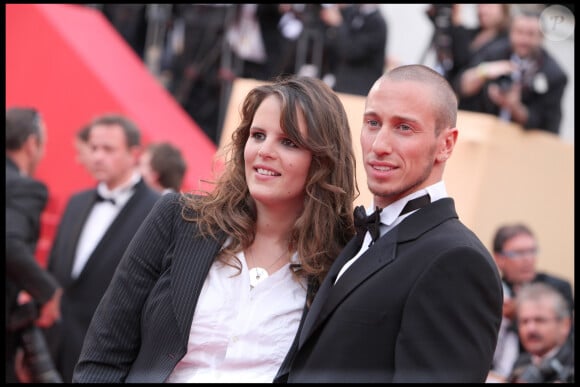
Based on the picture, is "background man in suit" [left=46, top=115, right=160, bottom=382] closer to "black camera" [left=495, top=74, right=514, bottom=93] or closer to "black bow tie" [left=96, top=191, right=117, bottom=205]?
"black bow tie" [left=96, top=191, right=117, bottom=205]

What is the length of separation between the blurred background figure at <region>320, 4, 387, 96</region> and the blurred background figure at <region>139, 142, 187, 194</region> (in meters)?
2.06

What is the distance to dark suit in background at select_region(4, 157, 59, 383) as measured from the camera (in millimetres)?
4758

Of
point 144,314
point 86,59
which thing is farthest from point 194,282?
point 86,59

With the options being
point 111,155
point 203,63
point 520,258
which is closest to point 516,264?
point 520,258

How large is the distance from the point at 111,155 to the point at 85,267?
783 mm

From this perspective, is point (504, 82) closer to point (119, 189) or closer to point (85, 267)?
point (119, 189)

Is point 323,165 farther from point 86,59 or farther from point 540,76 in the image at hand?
point 86,59

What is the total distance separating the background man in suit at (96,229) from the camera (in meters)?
4.87

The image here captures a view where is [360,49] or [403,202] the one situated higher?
[360,49]

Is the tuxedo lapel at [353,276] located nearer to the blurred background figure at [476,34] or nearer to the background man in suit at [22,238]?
the background man in suit at [22,238]

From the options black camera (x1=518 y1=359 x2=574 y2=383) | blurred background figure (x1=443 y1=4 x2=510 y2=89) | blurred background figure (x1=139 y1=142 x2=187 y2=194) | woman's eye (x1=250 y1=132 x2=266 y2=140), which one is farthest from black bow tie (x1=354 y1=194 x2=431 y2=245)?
blurred background figure (x1=443 y1=4 x2=510 y2=89)

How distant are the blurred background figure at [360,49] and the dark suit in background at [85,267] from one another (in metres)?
2.57

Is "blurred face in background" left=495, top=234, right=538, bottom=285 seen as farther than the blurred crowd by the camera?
No

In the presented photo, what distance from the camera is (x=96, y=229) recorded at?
205 inches
